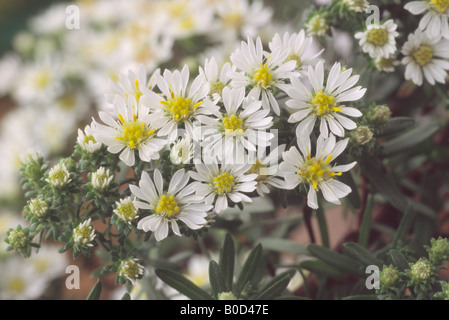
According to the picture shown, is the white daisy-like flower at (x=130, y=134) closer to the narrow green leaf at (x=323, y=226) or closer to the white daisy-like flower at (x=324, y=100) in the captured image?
the white daisy-like flower at (x=324, y=100)

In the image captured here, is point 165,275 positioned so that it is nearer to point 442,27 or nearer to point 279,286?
point 279,286

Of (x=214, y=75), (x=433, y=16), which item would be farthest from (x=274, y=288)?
(x=433, y=16)

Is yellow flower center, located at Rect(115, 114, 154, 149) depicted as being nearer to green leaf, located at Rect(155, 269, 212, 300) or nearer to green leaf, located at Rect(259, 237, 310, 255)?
green leaf, located at Rect(155, 269, 212, 300)

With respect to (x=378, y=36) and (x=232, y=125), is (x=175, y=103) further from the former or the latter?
(x=378, y=36)

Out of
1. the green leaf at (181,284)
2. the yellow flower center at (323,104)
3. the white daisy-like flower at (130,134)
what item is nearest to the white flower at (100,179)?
the white daisy-like flower at (130,134)

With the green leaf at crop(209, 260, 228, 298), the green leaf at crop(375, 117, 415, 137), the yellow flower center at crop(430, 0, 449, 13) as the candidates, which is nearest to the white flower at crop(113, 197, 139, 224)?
the green leaf at crop(209, 260, 228, 298)
